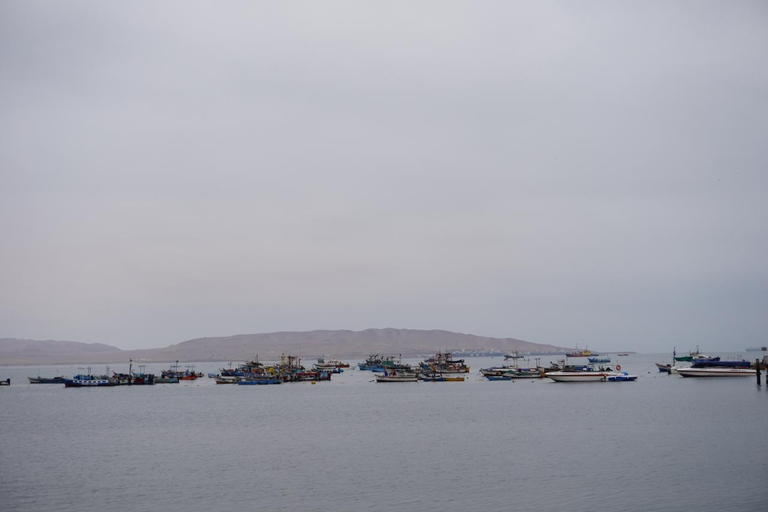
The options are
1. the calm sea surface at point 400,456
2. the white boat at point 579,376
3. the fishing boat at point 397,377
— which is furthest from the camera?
the fishing boat at point 397,377

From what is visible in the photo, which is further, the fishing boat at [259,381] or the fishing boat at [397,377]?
the fishing boat at [397,377]

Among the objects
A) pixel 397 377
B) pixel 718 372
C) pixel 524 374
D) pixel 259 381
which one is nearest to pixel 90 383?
pixel 259 381

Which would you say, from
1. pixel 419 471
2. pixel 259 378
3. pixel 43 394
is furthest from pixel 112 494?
pixel 259 378

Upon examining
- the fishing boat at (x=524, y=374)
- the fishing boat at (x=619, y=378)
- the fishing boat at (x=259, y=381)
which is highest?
the fishing boat at (x=619, y=378)

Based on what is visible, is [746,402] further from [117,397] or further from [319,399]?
[117,397]

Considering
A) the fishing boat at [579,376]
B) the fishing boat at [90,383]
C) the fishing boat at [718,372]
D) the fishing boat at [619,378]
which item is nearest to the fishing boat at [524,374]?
the fishing boat at [579,376]

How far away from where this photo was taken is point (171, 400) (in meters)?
95.8

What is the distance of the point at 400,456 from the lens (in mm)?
43438

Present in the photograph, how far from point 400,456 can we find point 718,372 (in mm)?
88936

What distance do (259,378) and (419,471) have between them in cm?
9842

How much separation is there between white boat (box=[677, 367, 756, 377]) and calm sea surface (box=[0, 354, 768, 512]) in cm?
3659

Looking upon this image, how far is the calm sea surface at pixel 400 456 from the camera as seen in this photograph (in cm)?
3241

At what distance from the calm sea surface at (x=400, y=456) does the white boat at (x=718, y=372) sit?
36.6m

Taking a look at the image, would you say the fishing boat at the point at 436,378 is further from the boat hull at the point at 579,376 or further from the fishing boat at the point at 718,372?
the fishing boat at the point at 718,372
